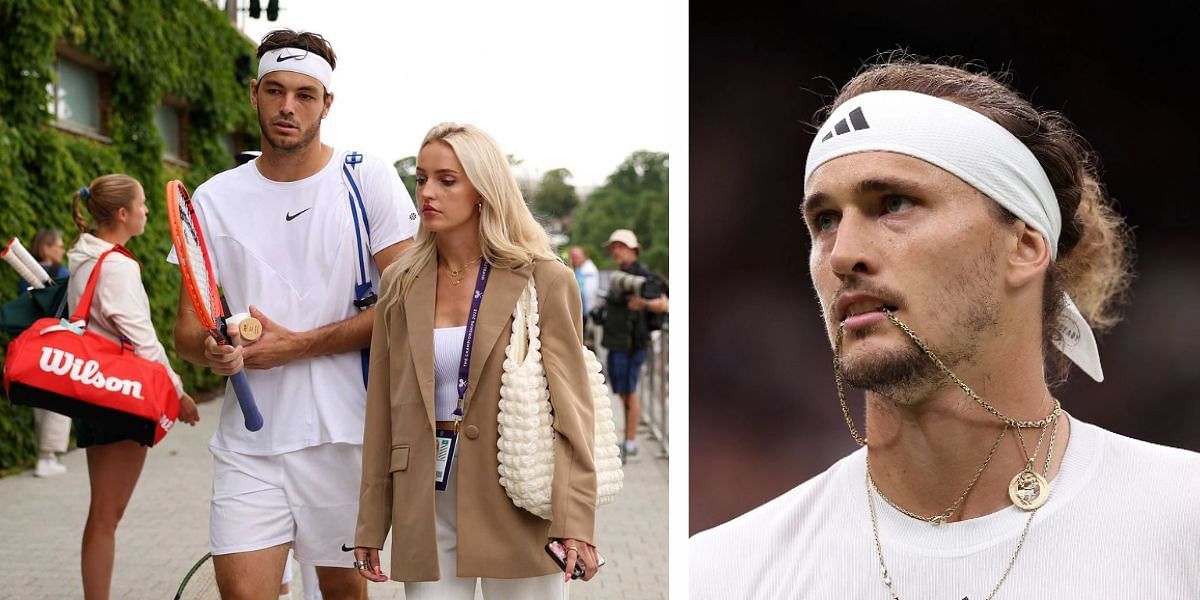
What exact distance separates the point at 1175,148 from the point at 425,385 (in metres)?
1.74

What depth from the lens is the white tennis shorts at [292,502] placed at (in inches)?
126

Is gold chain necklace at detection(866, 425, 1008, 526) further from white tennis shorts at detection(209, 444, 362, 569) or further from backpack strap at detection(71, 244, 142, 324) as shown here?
backpack strap at detection(71, 244, 142, 324)

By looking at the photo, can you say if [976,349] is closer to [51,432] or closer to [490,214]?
[490,214]

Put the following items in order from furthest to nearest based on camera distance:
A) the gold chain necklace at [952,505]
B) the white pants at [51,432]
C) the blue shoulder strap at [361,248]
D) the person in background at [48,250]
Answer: the white pants at [51,432], the person in background at [48,250], the blue shoulder strap at [361,248], the gold chain necklace at [952,505]

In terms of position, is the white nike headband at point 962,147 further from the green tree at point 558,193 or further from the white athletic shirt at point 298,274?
the green tree at point 558,193

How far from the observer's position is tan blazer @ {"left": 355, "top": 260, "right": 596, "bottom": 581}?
112 inches

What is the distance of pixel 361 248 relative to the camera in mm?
3336

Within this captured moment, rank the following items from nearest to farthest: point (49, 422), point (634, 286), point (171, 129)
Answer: point (49, 422)
point (634, 286)
point (171, 129)

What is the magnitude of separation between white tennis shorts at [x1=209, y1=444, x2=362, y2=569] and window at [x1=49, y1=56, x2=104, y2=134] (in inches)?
300

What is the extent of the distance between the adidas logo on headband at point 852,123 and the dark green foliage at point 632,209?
51.7 metres

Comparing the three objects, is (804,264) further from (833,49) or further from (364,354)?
(364,354)

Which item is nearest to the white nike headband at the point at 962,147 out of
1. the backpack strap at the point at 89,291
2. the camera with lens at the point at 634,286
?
the backpack strap at the point at 89,291

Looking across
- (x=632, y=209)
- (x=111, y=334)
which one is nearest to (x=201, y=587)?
(x=111, y=334)

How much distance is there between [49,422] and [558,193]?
6036cm
